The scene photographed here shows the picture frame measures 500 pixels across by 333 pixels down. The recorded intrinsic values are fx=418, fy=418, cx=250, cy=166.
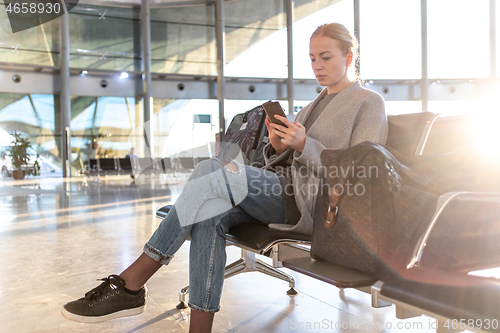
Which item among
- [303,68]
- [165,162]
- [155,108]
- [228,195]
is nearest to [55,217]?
[228,195]

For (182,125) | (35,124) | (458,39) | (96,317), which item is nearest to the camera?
(96,317)

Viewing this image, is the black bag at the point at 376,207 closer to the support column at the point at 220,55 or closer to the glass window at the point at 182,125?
the support column at the point at 220,55

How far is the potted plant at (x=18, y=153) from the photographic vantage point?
12.9m

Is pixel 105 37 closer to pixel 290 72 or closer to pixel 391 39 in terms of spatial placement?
pixel 290 72

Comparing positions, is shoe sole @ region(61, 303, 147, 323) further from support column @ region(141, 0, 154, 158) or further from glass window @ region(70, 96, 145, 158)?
glass window @ region(70, 96, 145, 158)

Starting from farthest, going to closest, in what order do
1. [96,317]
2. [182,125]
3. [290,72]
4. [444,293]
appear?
1. [182,125]
2. [290,72]
3. [96,317]
4. [444,293]

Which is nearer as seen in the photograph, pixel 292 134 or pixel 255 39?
pixel 292 134

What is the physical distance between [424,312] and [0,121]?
15.4 meters

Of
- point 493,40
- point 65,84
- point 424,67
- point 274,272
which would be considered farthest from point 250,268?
point 493,40

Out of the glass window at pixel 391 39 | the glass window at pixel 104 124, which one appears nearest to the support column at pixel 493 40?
the glass window at pixel 391 39

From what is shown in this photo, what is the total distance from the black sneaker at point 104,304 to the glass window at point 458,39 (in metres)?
15.5

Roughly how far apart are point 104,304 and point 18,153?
1337 cm

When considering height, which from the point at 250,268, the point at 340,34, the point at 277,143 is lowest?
the point at 250,268

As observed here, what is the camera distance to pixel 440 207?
986 millimetres
